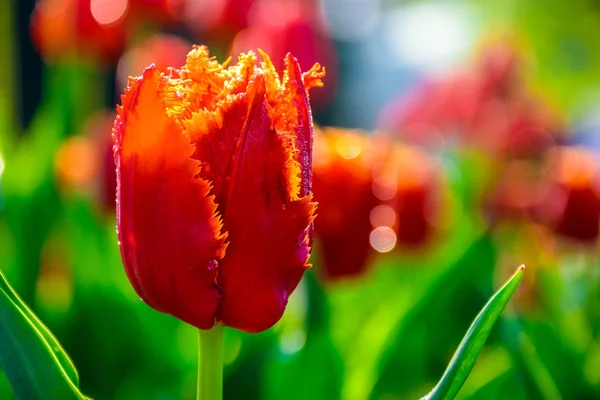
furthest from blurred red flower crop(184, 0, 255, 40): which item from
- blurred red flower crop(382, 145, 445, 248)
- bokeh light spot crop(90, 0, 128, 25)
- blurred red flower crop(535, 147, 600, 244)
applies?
blurred red flower crop(535, 147, 600, 244)

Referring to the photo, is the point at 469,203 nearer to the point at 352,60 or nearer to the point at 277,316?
the point at 277,316

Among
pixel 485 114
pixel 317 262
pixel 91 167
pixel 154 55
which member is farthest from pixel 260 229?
pixel 485 114

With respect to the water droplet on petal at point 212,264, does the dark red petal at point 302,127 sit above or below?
above

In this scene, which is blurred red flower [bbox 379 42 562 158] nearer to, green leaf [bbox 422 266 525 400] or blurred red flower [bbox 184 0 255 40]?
blurred red flower [bbox 184 0 255 40]

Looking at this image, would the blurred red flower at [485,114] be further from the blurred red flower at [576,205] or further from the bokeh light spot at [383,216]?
the bokeh light spot at [383,216]

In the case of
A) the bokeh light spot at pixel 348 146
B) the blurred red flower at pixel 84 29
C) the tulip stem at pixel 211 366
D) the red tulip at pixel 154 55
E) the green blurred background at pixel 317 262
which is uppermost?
the blurred red flower at pixel 84 29

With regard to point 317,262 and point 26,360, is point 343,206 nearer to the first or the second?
point 317,262

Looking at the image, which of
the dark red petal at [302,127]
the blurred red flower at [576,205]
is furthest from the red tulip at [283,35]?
the dark red petal at [302,127]
